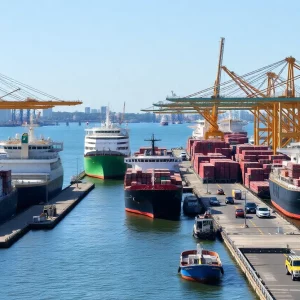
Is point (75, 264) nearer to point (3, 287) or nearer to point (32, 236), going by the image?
point (3, 287)

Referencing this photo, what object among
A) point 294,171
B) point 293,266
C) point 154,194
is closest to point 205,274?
point 293,266

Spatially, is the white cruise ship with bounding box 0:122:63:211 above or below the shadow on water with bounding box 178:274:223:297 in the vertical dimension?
above

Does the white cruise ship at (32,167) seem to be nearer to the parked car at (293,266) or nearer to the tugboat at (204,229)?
the tugboat at (204,229)

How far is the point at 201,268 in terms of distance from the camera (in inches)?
1332

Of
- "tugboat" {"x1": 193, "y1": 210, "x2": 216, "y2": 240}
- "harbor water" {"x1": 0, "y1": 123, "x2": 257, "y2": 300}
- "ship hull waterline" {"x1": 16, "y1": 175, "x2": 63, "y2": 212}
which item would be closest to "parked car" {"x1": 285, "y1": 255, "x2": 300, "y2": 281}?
"harbor water" {"x1": 0, "y1": 123, "x2": 257, "y2": 300}

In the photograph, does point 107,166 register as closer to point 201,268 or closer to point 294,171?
point 294,171

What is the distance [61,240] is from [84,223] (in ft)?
22.5

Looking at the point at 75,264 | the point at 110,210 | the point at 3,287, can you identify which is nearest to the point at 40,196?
the point at 110,210

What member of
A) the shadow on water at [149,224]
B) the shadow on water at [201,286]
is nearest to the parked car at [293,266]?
the shadow on water at [201,286]

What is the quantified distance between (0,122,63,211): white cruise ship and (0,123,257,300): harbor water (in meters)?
4.72

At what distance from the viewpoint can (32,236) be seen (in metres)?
45.2

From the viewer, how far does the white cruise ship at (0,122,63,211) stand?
5681 cm

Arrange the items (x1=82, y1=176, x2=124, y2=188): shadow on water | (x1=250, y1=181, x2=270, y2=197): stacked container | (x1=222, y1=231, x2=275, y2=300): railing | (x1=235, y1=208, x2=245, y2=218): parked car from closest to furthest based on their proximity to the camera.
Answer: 1. (x1=222, y1=231, x2=275, y2=300): railing
2. (x1=235, y1=208, x2=245, y2=218): parked car
3. (x1=250, y1=181, x2=270, y2=197): stacked container
4. (x1=82, y1=176, x2=124, y2=188): shadow on water

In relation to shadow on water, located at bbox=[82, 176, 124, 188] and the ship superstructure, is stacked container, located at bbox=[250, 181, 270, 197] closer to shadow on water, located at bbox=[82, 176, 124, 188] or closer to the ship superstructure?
the ship superstructure
